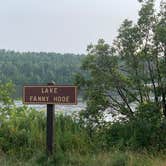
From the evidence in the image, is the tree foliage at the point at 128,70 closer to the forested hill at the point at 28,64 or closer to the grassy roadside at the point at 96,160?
the grassy roadside at the point at 96,160

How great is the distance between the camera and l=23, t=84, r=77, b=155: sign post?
24.7ft

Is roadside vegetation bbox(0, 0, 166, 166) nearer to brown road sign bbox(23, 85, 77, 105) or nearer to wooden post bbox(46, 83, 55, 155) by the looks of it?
wooden post bbox(46, 83, 55, 155)

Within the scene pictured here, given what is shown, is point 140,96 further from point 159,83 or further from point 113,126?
point 113,126

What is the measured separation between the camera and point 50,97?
759cm

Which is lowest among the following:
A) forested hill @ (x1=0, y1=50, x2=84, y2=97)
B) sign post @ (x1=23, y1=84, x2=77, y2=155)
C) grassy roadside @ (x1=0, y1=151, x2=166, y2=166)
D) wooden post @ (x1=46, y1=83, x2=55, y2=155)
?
grassy roadside @ (x1=0, y1=151, x2=166, y2=166)

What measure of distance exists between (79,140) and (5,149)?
1415 mm

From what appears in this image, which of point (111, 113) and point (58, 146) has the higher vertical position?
point (111, 113)

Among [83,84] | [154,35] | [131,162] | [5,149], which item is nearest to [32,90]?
[5,149]

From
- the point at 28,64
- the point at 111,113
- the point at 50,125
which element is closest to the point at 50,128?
the point at 50,125

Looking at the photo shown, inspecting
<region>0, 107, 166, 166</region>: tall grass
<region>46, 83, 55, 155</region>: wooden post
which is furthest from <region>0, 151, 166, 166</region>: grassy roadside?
<region>46, 83, 55, 155</region>: wooden post

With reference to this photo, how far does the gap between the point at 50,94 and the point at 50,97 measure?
5 cm

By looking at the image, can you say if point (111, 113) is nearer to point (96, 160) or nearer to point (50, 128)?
point (50, 128)

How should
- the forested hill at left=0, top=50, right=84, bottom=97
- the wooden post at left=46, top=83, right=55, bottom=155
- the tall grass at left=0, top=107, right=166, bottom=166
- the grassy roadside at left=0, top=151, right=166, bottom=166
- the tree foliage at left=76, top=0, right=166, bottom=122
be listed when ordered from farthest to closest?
1. the forested hill at left=0, top=50, right=84, bottom=97
2. the tree foliage at left=76, top=0, right=166, bottom=122
3. the wooden post at left=46, top=83, right=55, bottom=155
4. the tall grass at left=0, top=107, right=166, bottom=166
5. the grassy roadside at left=0, top=151, right=166, bottom=166

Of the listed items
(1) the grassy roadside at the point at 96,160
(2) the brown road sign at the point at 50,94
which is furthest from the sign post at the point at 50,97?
(1) the grassy roadside at the point at 96,160
